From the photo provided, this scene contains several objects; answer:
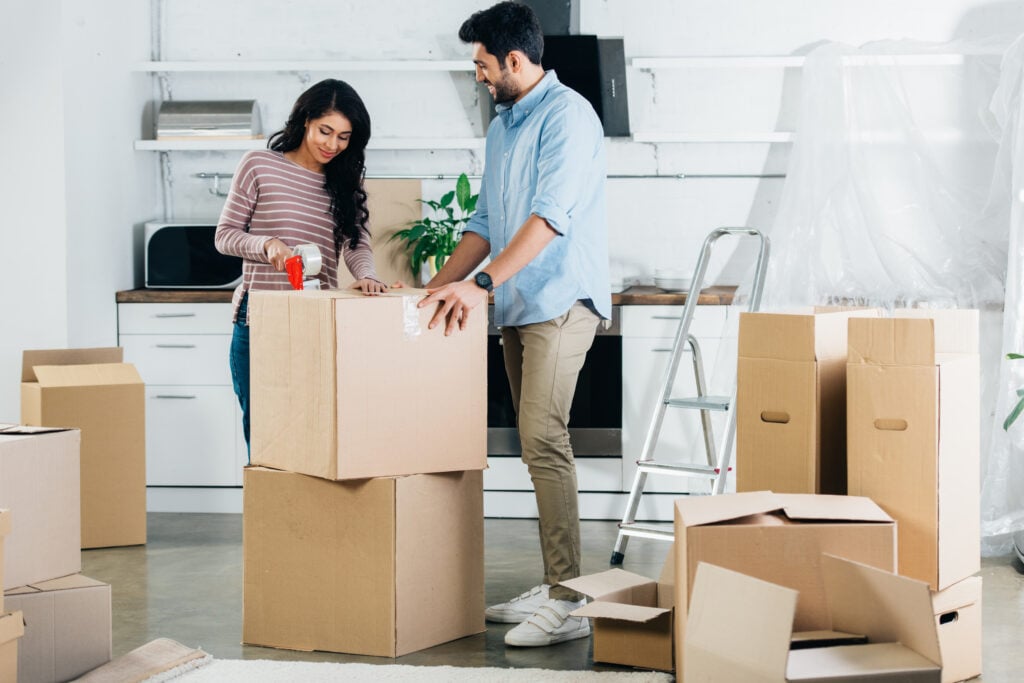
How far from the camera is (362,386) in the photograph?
2525mm

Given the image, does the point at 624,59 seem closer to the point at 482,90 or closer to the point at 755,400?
the point at 482,90

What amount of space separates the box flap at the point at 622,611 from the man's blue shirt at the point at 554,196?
2.24ft

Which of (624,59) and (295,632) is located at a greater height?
(624,59)

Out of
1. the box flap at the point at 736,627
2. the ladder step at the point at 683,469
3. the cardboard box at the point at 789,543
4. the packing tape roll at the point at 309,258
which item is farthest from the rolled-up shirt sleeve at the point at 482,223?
the box flap at the point at 736,627

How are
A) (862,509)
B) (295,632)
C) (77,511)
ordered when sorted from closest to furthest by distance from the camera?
1. (862,509)
2. (77,511)
3. (295,632)

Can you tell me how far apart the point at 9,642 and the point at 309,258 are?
1.20 meters

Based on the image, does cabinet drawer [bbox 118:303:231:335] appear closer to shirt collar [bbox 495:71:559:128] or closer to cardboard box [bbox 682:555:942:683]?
shirt collar [bbox 495:71:559:128]

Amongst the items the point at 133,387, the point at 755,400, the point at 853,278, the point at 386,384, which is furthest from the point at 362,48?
the point at 755,400

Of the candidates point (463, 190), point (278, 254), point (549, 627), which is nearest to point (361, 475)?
point (549, 627)

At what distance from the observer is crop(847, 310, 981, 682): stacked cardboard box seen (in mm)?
2287

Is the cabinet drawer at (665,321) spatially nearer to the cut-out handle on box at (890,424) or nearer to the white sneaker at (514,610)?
the white sneaker at (514,610)

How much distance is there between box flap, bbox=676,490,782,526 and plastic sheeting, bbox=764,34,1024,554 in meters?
1.76

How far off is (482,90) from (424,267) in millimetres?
766

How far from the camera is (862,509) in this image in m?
2.19
